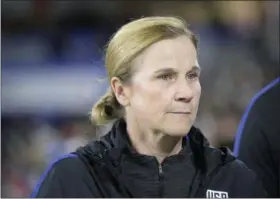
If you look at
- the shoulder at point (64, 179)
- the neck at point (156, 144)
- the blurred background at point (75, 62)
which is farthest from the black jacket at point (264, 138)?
the blurred background at point (75, 62)

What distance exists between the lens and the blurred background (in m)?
3.64

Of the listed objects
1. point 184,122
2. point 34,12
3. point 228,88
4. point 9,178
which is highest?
point 34,12

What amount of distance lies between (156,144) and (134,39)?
0.22 metres

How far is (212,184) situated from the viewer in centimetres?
123

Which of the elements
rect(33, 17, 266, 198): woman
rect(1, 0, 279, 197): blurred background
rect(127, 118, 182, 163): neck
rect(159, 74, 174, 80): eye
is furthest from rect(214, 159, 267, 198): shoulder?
rect(1, 0, 279, 197): blurred background

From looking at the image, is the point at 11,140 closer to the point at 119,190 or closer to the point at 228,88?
the point at 228,88

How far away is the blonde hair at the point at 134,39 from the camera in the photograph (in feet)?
3.96

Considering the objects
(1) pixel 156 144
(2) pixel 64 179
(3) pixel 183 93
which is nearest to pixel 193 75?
(3) pixel 183 93

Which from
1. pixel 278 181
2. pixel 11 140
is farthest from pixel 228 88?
pixel 278 181

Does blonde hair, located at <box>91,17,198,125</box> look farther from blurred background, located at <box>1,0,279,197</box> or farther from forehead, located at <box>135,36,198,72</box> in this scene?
blurred background, located at <box>1,0,279,197</box>

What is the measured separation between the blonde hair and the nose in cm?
10

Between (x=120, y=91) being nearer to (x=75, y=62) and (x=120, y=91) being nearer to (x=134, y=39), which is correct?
(x=134, y=39)

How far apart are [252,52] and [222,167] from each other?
279 cm

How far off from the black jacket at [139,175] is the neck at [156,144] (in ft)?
0.05
